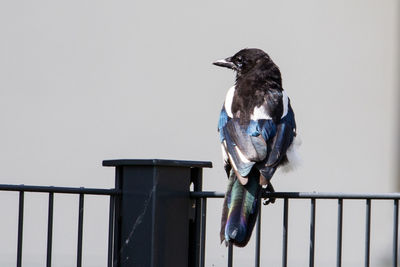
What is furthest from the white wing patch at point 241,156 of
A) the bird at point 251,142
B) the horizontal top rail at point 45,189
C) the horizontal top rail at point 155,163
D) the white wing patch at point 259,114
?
the horizontal top rail at point 45,189

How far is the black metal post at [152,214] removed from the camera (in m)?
3.76

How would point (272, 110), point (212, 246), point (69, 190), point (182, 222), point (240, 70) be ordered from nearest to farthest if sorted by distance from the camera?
point (69, 190)
point (182, 222)
point (272, 110)
point (240, 70)
point (212, 246)

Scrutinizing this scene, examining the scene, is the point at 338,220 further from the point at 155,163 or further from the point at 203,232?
the point at 155,163

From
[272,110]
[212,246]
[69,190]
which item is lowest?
[212,246]

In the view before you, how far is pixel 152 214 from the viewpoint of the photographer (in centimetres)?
A: 375

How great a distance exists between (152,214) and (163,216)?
5 cm

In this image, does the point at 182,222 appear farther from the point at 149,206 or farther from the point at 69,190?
the point at 69,190

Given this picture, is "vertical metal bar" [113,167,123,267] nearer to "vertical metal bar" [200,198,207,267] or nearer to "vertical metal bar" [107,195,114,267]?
"vertical metal bar" [107,195,114,267]

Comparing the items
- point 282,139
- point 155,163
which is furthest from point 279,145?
point 155,163

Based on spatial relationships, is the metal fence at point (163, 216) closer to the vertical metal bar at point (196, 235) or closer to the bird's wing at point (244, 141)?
the vertical metal bar at point (196, 235)

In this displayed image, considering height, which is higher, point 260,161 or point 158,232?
point 260,161

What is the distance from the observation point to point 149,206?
376cm

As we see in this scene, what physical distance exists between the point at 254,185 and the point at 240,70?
1.41 m

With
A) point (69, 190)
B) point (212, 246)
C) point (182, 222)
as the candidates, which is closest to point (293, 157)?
point (182, 222)
